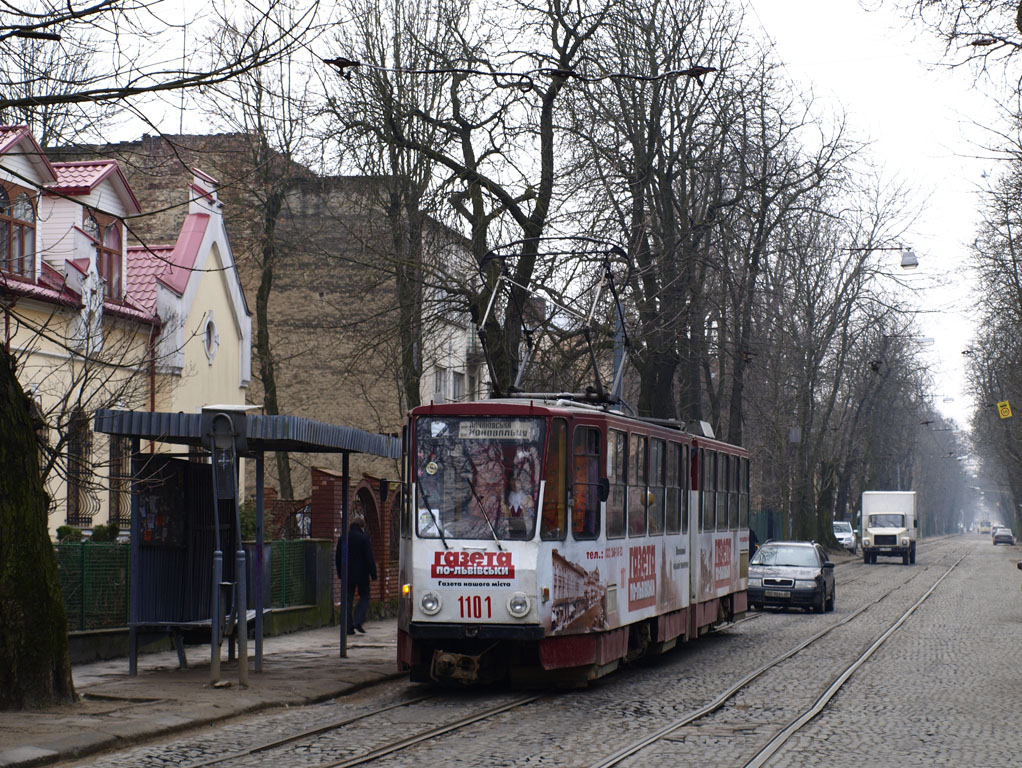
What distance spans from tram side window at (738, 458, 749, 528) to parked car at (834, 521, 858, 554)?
5110 centimetres

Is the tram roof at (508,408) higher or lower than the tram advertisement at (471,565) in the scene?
higher

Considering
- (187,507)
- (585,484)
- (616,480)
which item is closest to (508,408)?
(585,484)

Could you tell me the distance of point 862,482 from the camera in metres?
81.2

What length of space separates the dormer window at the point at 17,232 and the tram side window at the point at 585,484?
1101cm

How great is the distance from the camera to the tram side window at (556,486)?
44.2 feet

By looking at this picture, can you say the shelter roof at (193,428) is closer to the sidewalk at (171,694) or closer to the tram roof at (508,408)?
the tram roof at (508,408)

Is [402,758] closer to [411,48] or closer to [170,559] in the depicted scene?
[170,559]

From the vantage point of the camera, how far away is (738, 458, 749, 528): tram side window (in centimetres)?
2191

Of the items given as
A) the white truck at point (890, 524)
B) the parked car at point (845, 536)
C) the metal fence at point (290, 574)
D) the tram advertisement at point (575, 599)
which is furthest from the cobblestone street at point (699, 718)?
the parked car at point (845, 536)

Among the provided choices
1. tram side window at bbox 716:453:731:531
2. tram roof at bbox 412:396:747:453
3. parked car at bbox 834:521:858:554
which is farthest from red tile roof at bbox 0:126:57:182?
parked car at bbox 834:521:858:554

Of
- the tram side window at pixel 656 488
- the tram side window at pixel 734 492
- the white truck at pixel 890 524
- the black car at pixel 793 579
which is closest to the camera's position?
the tram side window at pixel 656 488

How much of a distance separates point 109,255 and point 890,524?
4316cm

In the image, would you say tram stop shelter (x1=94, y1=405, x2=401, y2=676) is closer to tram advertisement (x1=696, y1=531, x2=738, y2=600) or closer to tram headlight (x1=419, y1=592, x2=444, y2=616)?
tram headlight (x1=419, y1=592, x2=444, y2=616)

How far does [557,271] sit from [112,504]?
9.00 m
